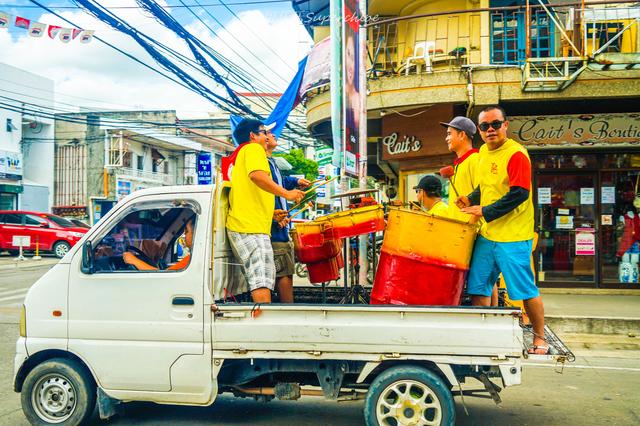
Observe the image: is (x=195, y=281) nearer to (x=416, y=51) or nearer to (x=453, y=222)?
(x=453, y=222)

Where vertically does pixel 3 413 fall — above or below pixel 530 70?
below

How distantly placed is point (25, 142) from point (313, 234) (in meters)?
34.9

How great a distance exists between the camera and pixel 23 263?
21.0 metres

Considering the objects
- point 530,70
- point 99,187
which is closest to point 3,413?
point 530,70

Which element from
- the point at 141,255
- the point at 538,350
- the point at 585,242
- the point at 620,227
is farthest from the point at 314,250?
the point at 620,227

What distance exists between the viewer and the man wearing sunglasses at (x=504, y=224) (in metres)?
4.57

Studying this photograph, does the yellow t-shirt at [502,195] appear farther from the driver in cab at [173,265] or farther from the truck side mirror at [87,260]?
the truck side mirror at [87,260]

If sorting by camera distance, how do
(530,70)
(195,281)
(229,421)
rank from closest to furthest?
(195,281)
(229,421)
(530,70)

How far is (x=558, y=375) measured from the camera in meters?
6.85

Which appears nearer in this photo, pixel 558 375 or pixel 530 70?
pixel 558 375

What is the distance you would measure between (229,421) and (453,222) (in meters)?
2.49

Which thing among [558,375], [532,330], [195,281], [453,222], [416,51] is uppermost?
[416,51]

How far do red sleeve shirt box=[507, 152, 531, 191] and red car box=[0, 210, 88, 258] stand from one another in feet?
69.2

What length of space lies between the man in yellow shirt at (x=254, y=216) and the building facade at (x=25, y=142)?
26573 millimetres
